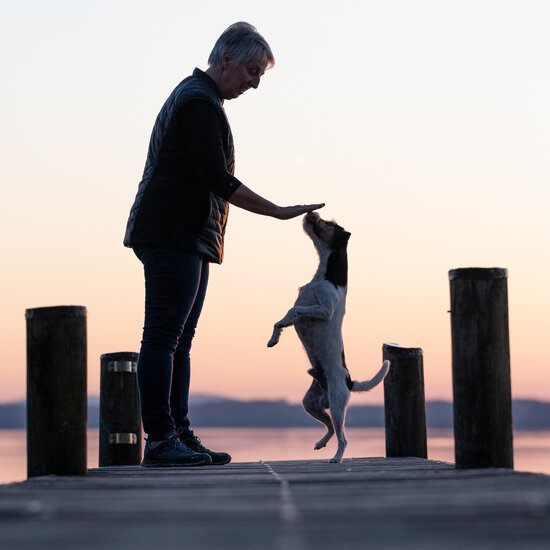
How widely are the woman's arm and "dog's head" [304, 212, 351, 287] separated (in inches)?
35.1

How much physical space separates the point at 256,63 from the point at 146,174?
2.74 ft

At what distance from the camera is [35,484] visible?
396cm

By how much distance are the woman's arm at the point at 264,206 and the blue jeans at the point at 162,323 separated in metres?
0.38

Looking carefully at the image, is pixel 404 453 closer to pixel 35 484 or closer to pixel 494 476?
pixel 494 476

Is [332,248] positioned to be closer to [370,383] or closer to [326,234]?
[326,234]

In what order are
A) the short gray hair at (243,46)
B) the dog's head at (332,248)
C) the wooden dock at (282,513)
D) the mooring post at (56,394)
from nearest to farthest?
the wooden dock at (282,513)
the mooring post at (56,394)
the short gray hair at (243,46)
the dog's head at (332,248)

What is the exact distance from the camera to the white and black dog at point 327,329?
234 inches

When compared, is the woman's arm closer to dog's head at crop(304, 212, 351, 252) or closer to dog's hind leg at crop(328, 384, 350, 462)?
dog's head at crop(304, 212, 351, 252)

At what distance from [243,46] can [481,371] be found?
2156 millimetres

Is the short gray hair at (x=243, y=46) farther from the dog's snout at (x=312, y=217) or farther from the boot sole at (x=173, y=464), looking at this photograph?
the boot sole at (x=173, y=464)

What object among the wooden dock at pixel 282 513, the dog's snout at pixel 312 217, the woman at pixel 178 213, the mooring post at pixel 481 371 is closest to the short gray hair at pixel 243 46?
the woman at pixel 178 213

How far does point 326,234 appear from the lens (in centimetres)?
625

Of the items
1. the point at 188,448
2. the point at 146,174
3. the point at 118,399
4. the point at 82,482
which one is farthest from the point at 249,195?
the point at 118,399

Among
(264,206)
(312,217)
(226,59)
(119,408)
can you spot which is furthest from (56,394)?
(119,408)
